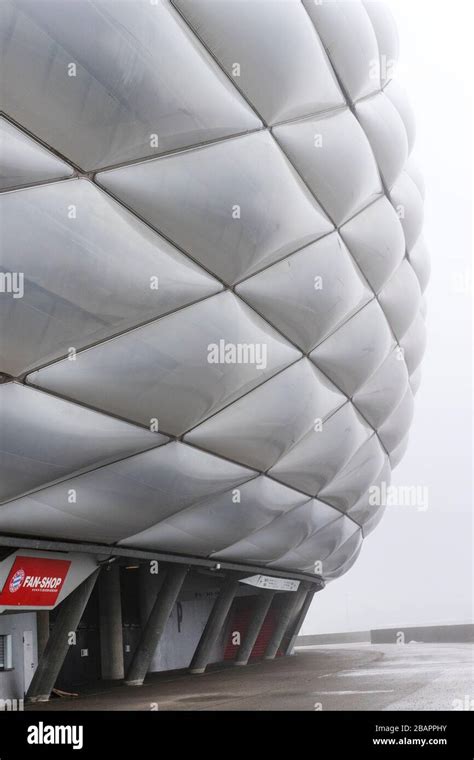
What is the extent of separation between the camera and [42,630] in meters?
15.0

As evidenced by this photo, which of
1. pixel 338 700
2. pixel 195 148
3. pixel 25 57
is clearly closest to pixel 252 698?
pixel 338 700

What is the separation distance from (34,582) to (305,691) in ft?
14.3

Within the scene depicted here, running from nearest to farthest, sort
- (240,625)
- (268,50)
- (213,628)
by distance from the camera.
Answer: (268,50) < (213,628) < (240,625)

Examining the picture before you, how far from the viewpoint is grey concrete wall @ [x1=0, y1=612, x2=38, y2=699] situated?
13.6 m

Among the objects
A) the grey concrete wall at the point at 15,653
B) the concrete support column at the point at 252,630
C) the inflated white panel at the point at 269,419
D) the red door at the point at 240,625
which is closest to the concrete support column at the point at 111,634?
the grey concrete wall at the point at 15,653

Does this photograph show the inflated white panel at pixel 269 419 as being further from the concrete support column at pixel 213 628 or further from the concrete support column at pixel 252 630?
the concrete support column at pixel 252 630

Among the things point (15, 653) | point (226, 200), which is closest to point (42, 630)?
point (15, 653)

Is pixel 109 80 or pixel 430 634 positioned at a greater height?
pixel 109 80

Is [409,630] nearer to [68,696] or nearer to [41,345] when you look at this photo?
[68,696]

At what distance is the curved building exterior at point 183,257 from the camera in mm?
8570

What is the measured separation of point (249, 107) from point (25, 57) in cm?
298

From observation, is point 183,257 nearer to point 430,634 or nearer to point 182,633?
point 182,633

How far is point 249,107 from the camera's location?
32.3 ft
